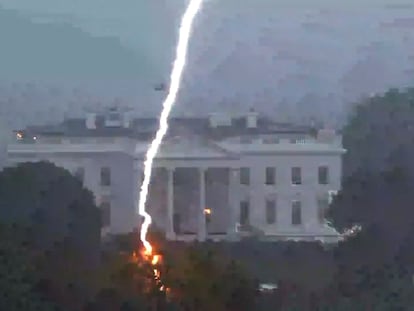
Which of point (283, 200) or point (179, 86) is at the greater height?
point (179, 86)

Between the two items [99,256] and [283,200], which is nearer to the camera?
[99,256]

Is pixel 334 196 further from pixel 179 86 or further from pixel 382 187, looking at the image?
pixel 179 86

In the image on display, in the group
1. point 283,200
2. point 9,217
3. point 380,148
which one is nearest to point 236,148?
point 283,200

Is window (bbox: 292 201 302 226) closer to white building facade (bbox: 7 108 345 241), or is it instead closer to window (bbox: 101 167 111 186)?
white building facade (bbox: 7 108 345 241)

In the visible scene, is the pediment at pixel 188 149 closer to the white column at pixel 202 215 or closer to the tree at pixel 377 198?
the white column at pixel 202 215

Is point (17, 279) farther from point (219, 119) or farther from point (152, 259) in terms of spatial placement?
point (219, 119)

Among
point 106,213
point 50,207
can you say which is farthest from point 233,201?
point 50,207
